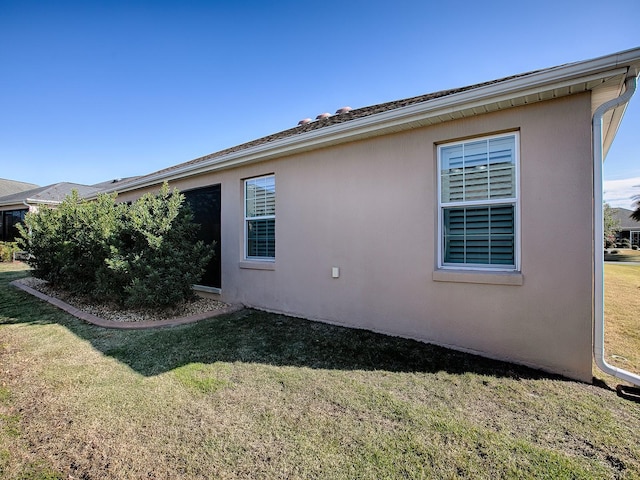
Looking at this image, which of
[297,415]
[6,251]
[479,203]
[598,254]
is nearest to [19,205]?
[6,251]

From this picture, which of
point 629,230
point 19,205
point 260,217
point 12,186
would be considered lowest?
point 260,217

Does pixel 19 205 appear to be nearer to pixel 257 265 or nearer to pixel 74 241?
pixel 74 241

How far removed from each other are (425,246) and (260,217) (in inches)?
148

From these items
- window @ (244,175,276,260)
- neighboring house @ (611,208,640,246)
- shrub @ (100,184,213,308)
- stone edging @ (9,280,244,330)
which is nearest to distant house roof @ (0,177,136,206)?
stone edging @ (9,280,244,330)

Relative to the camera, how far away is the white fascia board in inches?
125

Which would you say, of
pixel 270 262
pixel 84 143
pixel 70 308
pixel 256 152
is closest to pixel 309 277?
pixel 270 262

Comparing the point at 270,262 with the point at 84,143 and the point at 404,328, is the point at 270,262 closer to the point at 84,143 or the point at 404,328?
the point at 404,328

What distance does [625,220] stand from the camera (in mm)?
47688

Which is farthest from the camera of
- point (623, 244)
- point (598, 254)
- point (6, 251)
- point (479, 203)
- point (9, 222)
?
point (623, 244)

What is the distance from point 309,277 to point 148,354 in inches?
113

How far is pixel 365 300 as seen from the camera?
513 cm

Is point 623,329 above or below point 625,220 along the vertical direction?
below

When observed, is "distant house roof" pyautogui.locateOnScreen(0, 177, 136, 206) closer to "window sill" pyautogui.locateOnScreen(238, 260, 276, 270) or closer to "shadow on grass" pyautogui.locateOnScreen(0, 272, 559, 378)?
"window sill" pyautogui.locateOnScreen(238, 260, 276, 270)

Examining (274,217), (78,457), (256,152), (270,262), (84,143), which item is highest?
(84,143)
